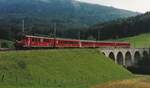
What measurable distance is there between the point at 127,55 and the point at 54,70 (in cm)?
5803

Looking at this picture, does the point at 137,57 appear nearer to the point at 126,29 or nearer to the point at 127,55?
the point at 127,55

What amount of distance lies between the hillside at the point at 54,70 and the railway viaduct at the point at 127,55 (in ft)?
60.8

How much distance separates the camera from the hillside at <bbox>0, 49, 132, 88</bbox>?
50.7 meters

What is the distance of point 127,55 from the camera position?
114m

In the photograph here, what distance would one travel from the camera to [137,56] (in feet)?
391

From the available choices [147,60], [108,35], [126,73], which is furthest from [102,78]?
[108,35]

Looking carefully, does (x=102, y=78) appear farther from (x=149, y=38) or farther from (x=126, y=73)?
(x=149, y=38)

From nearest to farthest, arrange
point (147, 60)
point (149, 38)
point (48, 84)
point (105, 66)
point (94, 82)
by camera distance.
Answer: point (48, 84)
point (94, 82)
point (105, 66)
point (147, 60)
point (149, 38)

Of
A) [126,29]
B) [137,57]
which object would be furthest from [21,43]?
[126,29]

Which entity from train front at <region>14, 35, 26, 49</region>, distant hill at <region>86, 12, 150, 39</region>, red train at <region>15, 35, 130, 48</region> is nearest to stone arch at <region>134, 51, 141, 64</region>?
red train at <region>15, 35, 130, 48</region>

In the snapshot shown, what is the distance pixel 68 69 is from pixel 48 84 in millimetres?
10453

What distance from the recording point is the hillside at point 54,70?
50.7 m

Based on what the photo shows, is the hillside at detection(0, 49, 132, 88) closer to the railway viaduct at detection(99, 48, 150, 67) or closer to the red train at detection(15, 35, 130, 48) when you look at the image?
the red train at detection(15, 35, 130, 48)

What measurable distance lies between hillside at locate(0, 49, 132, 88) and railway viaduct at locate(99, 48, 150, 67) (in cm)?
1853
